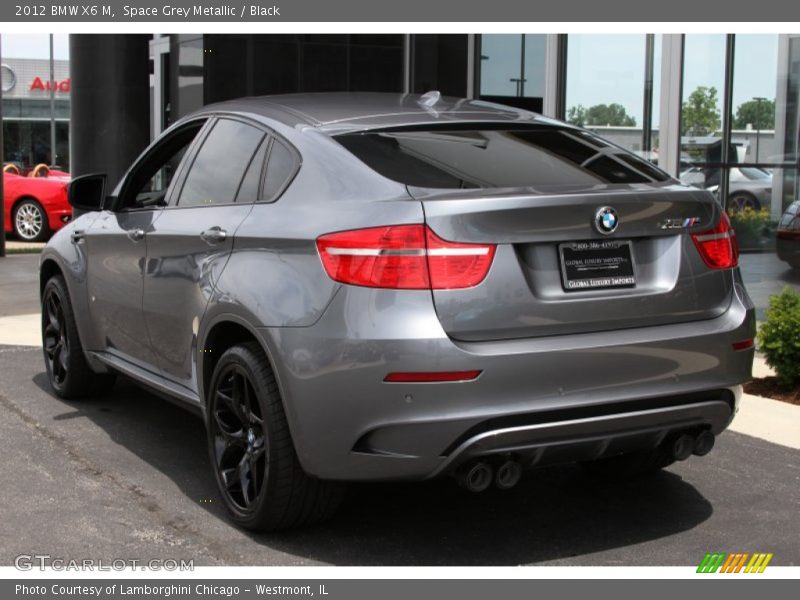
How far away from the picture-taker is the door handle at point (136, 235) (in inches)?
221

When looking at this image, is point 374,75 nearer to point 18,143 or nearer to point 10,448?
point 10,448

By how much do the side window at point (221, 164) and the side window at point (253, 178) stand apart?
0.04m

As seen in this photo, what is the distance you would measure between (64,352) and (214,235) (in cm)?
242

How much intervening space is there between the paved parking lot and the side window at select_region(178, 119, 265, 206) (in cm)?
131

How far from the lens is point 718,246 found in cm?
449

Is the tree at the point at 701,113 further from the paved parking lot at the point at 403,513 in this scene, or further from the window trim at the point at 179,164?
the window trim at the point at 179,164

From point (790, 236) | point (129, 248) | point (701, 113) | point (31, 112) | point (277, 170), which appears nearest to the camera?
point (277, 170)

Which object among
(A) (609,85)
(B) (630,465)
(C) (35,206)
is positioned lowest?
(B) (630,465)

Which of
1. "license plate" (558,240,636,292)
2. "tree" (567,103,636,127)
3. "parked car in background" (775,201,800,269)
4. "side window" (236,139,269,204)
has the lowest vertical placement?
"parked car in background" (775,201,800,269)

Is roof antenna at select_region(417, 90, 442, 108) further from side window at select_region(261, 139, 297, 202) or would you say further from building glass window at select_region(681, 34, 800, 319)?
building glass window at select_region(681, 34, 800, 319)

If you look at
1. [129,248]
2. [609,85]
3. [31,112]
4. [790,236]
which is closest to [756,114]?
[790,236]

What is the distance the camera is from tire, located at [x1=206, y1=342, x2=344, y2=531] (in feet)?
14.1

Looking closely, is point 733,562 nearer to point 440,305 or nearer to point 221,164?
point 440,305

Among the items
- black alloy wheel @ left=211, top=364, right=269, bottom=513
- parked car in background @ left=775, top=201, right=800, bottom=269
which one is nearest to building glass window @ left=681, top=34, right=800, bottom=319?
parked car in background @ left=775, top=201, right=800, bottom=269
